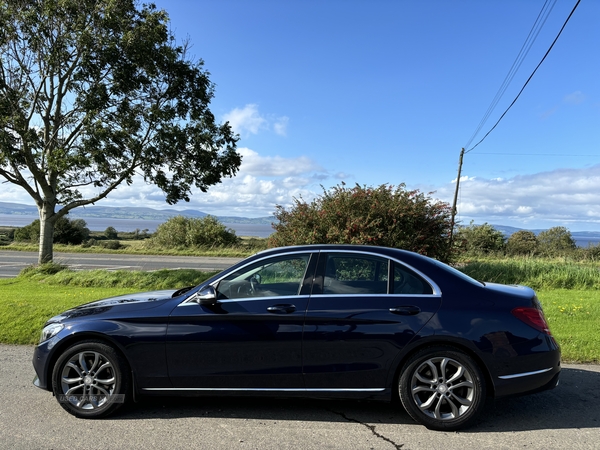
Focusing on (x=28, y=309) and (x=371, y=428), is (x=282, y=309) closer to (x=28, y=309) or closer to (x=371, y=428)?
(x=371, y=428)

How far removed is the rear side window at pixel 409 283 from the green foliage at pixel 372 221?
6.99 m

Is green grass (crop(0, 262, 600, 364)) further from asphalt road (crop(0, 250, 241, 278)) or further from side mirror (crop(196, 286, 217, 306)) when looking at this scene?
asphalt road (crop(0, 250, 241, 278))

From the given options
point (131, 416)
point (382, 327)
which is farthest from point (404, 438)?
point (131, 416)

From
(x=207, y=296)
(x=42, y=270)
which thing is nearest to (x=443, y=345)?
(x=207, y=296)

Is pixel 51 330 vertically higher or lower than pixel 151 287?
higher

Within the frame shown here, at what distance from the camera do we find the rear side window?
A: 398cm

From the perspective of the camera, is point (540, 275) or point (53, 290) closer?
point (53, 290)

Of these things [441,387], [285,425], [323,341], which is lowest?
[285,425]

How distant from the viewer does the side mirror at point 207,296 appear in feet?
12.9

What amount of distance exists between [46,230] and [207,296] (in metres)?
13.6

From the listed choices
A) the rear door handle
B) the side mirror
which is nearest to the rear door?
the rear door handle

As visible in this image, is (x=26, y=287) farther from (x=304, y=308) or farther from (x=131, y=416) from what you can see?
(x=304, y=308)

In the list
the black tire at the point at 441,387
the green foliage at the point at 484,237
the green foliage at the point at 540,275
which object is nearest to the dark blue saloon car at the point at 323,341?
the black tire at the point at 441,387

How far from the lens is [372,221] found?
11305mm
